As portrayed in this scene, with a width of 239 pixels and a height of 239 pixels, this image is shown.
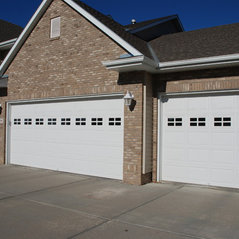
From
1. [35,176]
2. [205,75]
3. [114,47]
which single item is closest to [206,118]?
[205,75]

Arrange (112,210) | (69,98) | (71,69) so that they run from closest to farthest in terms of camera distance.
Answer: (112,210) → (71,69) → (69,98)

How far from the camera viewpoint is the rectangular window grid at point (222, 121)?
7984mm

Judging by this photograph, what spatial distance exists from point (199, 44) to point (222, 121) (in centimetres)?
289

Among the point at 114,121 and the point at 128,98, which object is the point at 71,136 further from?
the point at 128,98

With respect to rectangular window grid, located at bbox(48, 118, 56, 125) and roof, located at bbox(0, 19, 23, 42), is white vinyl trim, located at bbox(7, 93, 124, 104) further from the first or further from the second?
roof, located at bbox(0, 19, 23, 42)

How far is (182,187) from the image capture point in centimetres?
823

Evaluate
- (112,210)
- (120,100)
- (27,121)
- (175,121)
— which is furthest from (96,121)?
(112,210)

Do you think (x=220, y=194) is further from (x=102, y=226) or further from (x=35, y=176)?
(x=35, y=176)

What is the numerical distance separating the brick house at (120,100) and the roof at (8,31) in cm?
696

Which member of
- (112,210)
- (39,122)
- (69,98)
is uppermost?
(69,98)

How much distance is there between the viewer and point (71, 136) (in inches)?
416

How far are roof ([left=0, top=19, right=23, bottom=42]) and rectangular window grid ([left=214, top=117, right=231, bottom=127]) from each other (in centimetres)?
1460

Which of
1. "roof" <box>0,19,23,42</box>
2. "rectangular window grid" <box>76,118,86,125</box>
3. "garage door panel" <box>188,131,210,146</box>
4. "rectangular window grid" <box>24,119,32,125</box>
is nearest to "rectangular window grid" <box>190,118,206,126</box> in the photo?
"garage door panel" <box>188,131,210,146</box>

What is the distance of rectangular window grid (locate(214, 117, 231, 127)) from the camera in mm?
7984
